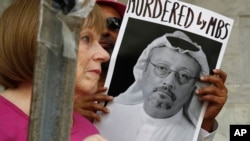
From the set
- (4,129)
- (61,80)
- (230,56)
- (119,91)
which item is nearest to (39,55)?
(61,80)

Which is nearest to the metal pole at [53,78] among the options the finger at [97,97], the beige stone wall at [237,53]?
the finger at [97,97]

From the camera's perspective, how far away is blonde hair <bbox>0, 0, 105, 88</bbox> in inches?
64.3

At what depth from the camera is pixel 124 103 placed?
2.04m

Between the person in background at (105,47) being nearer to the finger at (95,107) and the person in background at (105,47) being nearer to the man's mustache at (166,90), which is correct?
the finger at (95,107)

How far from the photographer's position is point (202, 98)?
2.08 meters

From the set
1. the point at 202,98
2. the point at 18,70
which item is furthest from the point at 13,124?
the point at 202,98

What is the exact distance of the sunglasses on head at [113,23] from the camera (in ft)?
6.94

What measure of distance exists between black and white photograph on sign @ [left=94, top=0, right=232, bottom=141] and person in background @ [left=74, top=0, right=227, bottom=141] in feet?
0.07

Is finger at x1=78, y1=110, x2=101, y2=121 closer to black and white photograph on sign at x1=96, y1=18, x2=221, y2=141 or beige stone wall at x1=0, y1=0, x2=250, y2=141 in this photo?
black and white photograph on sign at x1=96, y1=18, x2=221, y2=141

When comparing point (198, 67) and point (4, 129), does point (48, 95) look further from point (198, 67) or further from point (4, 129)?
point (198, 67)

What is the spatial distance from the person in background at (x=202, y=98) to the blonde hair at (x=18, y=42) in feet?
1.05

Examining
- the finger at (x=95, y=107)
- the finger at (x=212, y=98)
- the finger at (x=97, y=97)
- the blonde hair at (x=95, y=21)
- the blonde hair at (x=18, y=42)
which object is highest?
the blonde hair at (x=95, y=21)

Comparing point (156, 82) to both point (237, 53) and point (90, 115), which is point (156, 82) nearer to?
point (90, 115)

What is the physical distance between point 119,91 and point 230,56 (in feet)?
9.31
